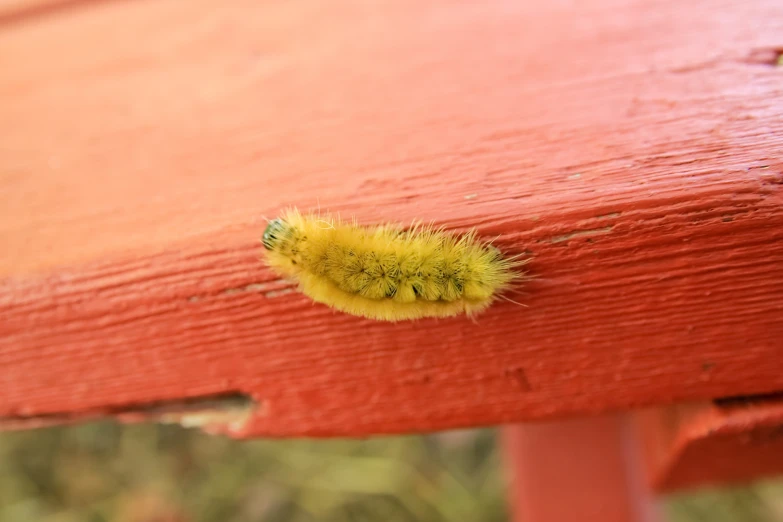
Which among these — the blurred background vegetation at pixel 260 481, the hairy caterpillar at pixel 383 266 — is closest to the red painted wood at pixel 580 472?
the hairy caterpillar at pixel 383 266

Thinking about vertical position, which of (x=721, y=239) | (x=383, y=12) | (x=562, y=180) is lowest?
(x=721, y=239)

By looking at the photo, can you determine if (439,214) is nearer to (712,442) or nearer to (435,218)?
(435,218)

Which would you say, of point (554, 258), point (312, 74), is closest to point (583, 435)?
point (554, 258)

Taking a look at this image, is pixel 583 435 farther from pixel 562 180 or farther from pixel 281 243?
pixel 281 243

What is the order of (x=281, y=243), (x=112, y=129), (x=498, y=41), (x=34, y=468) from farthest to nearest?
(x=34, y=468) → (x=112, y=129) → (x=498, y=41) → (x=281, y=243)

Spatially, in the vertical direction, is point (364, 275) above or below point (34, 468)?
above

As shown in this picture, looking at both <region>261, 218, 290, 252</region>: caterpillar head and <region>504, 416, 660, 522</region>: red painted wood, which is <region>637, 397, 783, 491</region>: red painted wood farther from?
<region>261, 218, 290, 252</region>: caterpillar head

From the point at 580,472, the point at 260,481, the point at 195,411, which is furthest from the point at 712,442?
the point at 260,481
